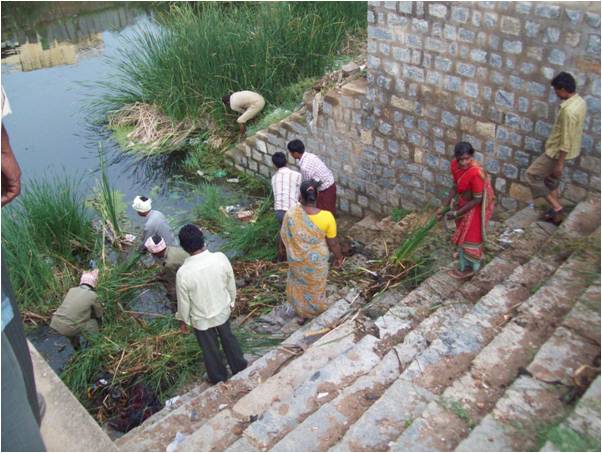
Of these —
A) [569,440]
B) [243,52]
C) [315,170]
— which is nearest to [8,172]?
[569,440]

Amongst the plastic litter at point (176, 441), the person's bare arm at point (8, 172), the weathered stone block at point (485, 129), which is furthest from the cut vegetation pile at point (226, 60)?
the person's bare arm at point (8, 172)

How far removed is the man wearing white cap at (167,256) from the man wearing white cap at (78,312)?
66 centimetres

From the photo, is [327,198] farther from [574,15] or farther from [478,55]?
[574,15]

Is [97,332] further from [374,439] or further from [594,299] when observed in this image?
[594,299]

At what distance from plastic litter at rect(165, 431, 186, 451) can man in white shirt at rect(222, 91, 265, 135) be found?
6158 mm

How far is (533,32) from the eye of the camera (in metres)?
5.54

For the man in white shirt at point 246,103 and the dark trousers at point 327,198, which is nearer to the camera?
the dark trousers at point 327,198

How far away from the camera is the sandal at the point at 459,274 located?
5.45 meters

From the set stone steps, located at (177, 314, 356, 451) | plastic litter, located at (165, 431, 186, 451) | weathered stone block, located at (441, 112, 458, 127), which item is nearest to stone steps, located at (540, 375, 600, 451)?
stone steps, located at (177, 314, 356, 451)

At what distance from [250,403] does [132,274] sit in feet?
10.1

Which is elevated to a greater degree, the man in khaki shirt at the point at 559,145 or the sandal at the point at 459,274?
the man in khaki shirt at the point at 559,145

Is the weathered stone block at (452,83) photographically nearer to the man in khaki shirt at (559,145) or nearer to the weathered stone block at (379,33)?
the weathered stone block at (379,33)

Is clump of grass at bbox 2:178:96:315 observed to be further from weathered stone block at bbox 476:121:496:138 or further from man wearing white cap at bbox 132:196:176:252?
weathered stone block at bbox 476:121:496:138

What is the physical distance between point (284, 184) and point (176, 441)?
309cm
